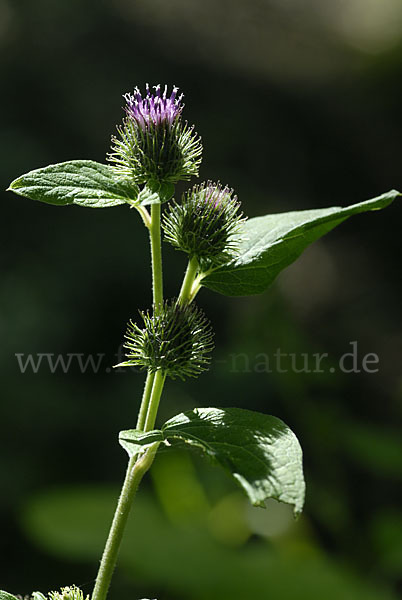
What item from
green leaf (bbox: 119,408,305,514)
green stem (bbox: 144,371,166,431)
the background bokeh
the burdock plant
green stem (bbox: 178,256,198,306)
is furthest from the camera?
the background bokeh

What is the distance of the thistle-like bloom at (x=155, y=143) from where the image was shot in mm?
1426

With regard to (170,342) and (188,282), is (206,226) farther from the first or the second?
(170,342)

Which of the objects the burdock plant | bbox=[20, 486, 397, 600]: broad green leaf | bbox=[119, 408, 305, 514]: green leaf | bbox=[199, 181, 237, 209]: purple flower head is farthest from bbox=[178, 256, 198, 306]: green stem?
bbox=[20, 486, 397, 600]: broad green leaf

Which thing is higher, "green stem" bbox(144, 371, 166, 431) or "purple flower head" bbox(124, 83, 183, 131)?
"purple flower head" bbox(124, 83, 183, 131)

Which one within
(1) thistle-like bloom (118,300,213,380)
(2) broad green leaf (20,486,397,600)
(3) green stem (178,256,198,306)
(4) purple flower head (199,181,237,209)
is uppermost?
(4) purple flower head (199,181,237,209)

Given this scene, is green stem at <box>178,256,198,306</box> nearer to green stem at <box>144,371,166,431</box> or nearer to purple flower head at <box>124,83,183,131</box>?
green stem at <box>144,371,166,431</box>

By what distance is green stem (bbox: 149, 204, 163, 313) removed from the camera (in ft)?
4.35

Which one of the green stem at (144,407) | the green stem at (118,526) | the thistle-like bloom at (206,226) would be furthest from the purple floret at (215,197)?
the green stem at (118,526)

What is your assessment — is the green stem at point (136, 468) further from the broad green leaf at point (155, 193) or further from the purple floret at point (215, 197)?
the purple floret at point (215, 197)

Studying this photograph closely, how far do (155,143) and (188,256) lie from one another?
0.25 metres

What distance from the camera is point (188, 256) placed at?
1.43 metres

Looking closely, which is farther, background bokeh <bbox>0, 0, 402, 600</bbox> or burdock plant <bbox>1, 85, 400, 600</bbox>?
background bokeh <bbox>0, 0, 402, 600</bbox>

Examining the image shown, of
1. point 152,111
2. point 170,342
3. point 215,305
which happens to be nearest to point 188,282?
point 170,342

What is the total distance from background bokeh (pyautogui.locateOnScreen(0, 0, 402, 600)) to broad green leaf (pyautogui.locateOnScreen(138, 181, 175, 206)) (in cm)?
216
